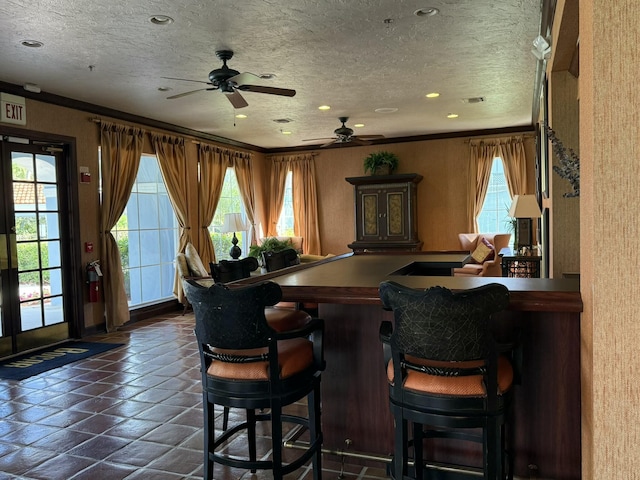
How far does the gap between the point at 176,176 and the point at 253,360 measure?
5.86m

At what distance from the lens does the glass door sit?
16.9 feet

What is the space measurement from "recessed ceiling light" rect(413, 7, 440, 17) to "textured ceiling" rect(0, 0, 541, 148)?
0.15 ft

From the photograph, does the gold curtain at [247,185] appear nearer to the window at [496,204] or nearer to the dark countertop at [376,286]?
the window at [496,204]

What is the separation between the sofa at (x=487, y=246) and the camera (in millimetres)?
7793

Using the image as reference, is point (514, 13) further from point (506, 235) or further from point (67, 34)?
point (506, 235)

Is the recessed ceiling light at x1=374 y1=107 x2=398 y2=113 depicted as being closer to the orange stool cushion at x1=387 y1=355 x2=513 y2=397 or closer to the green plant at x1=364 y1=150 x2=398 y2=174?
the green plant at x1=364 y1=150 x2=398 y2=174

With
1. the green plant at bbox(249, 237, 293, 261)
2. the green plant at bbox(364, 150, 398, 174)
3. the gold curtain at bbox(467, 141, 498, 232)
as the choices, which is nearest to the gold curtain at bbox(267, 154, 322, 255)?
the green plant at bbox(249, 237, 293, 261)

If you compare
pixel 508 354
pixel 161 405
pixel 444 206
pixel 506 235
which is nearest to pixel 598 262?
pixel 508 354

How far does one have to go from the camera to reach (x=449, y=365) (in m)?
1.93

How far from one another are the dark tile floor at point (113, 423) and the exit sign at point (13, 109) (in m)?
2.63

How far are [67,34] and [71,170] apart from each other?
2374mm

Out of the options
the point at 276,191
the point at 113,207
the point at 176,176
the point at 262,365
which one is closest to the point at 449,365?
the point at 262,365

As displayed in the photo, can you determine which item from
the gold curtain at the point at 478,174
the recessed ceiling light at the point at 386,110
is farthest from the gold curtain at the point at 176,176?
the gold curtain at the point at 478,174

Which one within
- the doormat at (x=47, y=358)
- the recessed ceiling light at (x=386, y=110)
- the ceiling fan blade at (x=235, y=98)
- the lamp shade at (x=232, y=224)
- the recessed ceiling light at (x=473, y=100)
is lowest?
the doormat at (x=47, y=358)
